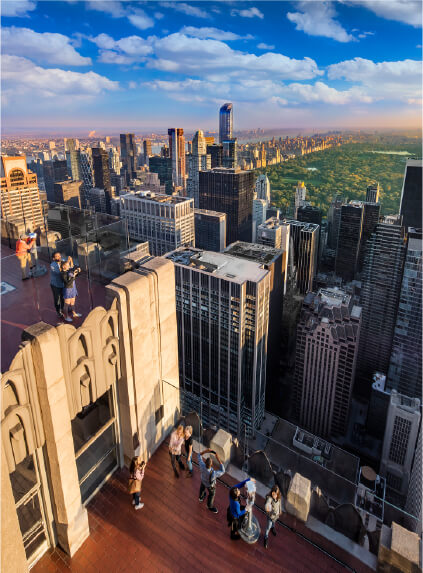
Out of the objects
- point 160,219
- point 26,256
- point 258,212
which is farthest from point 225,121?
point 26,256

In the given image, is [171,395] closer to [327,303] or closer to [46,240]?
[46,240]

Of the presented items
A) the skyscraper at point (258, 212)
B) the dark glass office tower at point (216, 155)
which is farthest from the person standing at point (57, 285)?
the dark glass office tower at point (216, 155)

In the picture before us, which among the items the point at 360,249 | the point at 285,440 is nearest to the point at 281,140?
the point at 360,249

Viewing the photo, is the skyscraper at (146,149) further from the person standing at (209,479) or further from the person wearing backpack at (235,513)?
the person wearing backpack at (235,513)

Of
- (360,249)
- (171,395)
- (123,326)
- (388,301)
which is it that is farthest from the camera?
(360,249)

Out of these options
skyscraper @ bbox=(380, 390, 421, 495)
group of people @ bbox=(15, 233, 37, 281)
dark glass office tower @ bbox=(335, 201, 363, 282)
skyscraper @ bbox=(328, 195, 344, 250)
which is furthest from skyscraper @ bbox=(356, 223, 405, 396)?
group of people @ bbox=(15, 233, 37, 281)

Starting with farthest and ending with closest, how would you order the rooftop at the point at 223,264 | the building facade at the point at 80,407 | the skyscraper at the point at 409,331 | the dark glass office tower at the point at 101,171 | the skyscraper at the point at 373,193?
1. the dark glass office tower at the point at 101,171
2. the skyscraper at the point at 373,193
3. the skyscraper at the point at 409,331
4. the rooftop at the point at 223,264
5. the building facade at the point at 80,407

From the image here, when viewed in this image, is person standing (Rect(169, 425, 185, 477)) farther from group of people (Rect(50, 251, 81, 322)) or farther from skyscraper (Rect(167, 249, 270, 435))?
skyscraper (Rect(167, 249, 270, 435))
